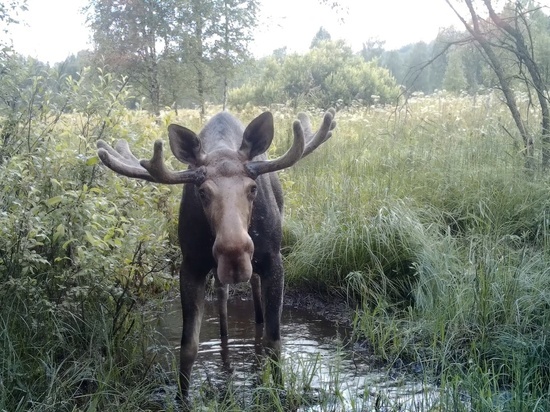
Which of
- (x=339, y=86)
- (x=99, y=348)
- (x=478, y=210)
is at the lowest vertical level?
(x=99, y=348)

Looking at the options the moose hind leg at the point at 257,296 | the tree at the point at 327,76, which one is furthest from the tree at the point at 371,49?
the moose hind leg at the point at 257,296

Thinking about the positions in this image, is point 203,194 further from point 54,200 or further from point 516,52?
point 516,52

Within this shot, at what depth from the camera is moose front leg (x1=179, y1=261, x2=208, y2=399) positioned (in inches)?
169

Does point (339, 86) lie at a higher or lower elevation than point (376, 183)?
higher

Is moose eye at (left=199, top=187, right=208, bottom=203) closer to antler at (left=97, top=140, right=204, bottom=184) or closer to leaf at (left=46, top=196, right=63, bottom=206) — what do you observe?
antler at (left=97, top=140, right=204, bottom=184)

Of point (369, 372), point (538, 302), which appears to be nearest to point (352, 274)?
point (369, 372)

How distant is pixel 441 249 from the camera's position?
5758 mm

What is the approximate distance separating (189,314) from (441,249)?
2496 mm

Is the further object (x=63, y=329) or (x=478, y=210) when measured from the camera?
(x=478, y=210)

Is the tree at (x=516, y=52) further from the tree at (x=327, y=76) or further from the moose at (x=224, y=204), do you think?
the tree at (x=327, y=76)

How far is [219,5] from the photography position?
13844 mm

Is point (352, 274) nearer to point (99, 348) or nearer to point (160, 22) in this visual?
point (99, 348)

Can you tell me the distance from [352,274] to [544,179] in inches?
87.3

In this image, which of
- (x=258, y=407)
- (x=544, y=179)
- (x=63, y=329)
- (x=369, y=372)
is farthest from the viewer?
(x=544, y=179)
